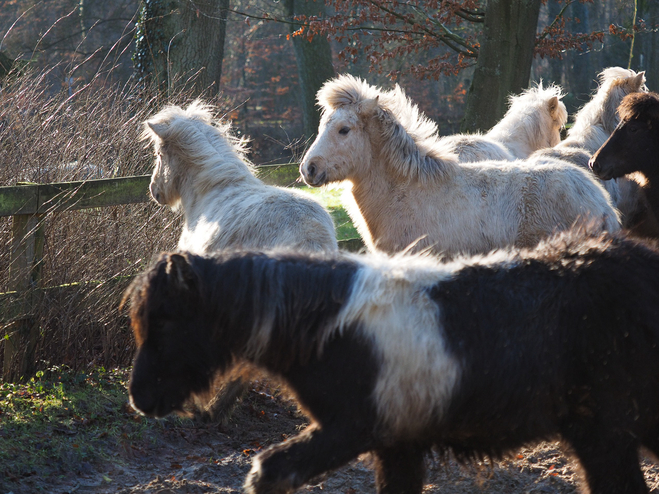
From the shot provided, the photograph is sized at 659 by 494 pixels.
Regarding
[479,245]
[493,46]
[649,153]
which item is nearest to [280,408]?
[479,245]

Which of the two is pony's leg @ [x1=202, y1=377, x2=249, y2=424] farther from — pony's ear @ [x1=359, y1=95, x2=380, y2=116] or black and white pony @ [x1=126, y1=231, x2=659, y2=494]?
pony's ear @ [x1=359, y1=95, x2=380, y2=116]

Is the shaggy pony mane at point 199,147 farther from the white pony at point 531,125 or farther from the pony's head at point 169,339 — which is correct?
the white pony at point 531,125

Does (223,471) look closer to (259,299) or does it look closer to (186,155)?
(259,299)

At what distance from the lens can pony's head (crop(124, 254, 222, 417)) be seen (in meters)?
3.06

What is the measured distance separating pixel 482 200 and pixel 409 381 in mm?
2773

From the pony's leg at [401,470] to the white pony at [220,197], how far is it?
1.86 metres

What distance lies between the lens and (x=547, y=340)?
3055 millimetres

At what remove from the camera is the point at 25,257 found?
5496 mm

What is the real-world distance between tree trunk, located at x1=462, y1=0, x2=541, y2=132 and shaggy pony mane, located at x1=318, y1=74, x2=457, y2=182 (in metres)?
5.11

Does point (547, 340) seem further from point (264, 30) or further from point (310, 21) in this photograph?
point (264, 30)

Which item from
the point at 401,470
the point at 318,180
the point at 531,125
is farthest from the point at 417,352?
the point at 531,125

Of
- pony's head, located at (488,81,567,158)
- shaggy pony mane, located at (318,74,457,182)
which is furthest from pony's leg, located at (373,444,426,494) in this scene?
pony's head, located at (488,81,567,158)

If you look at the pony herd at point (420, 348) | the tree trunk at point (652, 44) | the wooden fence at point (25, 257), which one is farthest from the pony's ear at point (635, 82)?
the tree trunk at point (652, 44)

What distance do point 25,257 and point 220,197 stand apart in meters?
1.64
